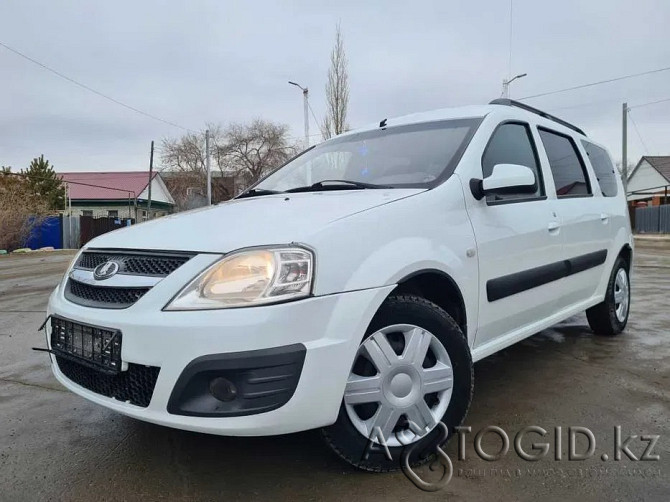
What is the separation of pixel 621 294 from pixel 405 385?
3.21 m

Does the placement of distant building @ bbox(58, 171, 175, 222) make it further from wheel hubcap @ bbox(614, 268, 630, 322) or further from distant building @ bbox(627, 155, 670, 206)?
wheel hubcap @ bbox(614, 268, 630, 322)

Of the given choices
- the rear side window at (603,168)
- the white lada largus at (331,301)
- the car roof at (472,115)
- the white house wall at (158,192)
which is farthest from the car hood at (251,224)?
the white house wall at (158,192)

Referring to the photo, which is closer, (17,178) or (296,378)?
(296,378)

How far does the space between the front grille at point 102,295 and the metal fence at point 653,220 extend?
32.1 meters

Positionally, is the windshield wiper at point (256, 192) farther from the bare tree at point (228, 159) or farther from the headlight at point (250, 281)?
the bare tree at point (228, 159)

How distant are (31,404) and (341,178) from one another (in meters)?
2.30

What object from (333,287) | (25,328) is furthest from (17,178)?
(333,287)

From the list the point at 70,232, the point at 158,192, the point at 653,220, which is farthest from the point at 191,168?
the point at 653,220

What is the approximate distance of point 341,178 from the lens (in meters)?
3.10

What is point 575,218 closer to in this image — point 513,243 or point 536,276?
point 536,276

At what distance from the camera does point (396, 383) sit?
82.6 inches

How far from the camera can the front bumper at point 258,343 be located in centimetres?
180

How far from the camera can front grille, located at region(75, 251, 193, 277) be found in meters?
1.99

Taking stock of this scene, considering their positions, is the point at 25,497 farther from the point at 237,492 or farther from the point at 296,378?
the point at 296,378
